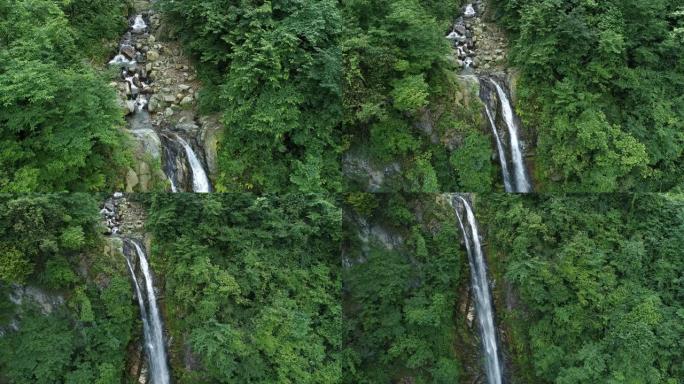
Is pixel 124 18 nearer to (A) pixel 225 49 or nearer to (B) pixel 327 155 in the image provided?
(A) pixel 225 49

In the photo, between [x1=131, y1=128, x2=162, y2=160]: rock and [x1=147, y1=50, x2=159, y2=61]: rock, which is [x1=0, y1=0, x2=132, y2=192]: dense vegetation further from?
[x1=147, y1=50, x2=159, y2=61]: rock

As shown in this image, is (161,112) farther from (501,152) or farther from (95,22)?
(501,152)

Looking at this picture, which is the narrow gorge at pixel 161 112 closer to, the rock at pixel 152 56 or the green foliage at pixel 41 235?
the rock at pixel 152 56

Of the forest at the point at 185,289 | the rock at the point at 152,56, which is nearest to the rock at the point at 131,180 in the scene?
the forest at the point at 185,289

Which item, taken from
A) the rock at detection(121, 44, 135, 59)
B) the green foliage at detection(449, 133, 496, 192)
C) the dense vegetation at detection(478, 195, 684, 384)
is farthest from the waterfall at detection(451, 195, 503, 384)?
the rock at detection(121, 44, 135, 59)

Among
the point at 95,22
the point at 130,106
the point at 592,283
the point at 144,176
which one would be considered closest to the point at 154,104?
the point at 130,106

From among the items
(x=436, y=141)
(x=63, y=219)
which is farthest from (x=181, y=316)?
(x=436, y=141)
